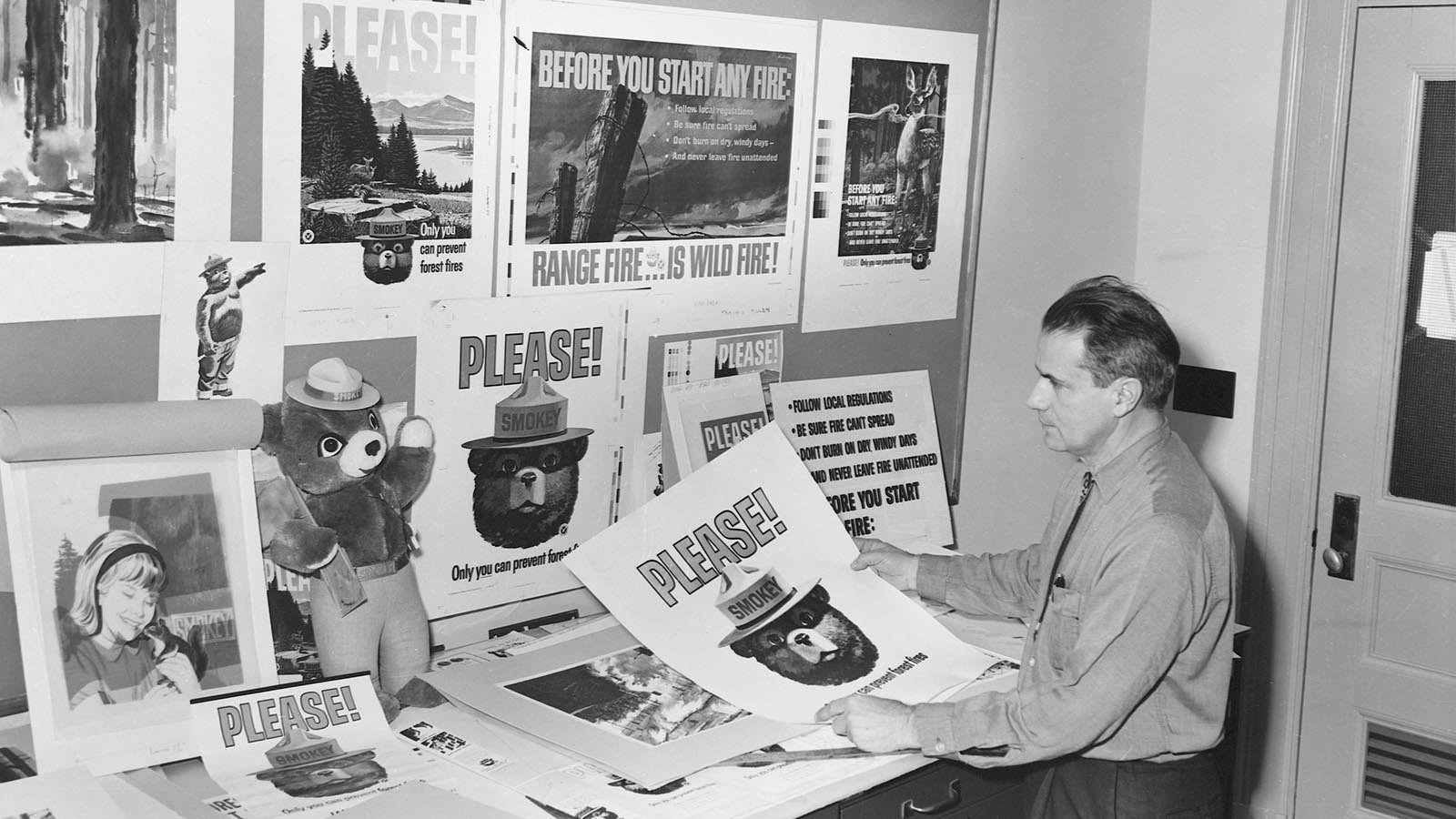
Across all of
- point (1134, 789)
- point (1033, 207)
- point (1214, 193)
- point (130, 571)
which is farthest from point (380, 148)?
point (1214, 193)

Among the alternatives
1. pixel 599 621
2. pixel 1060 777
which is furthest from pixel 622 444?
pixel 1060 777

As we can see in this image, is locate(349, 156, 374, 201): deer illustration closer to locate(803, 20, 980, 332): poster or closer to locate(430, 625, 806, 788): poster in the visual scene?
locate(430, 625, 806, 788): poster

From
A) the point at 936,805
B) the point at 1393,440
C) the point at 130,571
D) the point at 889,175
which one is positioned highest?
the point at 889,175

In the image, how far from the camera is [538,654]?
2031 millimetres

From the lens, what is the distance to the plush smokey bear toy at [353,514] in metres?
1.84

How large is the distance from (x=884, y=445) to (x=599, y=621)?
739mm

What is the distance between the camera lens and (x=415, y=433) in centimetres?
198

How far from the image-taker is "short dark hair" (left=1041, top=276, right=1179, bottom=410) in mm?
1841

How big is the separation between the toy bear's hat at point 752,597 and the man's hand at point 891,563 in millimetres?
111

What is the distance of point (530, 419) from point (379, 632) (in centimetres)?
40

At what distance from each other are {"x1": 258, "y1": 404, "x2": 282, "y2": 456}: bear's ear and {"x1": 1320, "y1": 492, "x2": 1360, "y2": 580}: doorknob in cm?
227

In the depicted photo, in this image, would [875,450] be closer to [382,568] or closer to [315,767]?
[382,568]

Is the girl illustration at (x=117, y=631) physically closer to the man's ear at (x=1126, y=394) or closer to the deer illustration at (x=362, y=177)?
the deer illustration at (x=362, y=177)

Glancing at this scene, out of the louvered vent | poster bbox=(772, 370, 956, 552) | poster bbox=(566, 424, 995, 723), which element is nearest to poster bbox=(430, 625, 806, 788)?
poster bbox=(566, 424, 995, 723)
